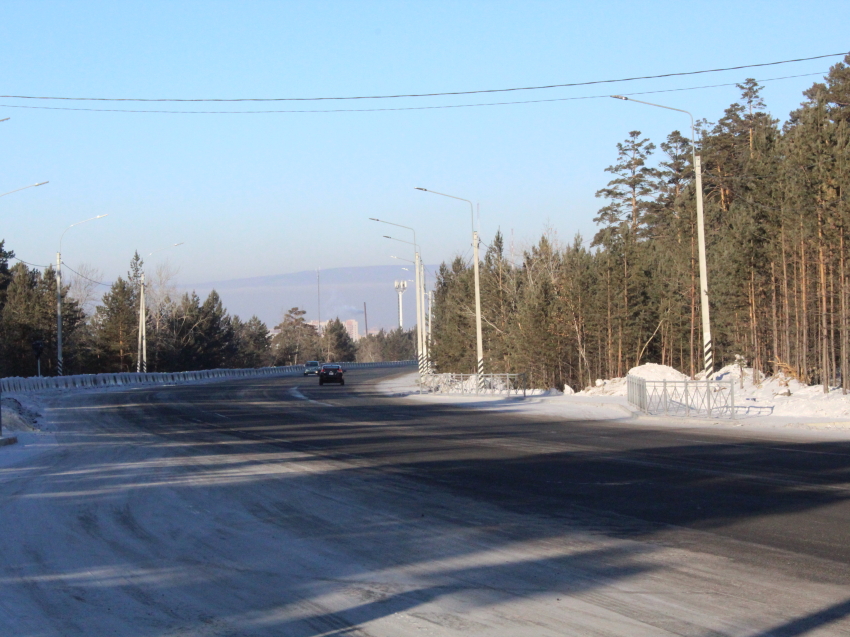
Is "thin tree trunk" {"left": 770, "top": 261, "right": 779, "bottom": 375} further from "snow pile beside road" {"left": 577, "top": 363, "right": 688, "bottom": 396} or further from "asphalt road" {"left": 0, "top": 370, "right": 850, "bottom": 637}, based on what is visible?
"asphalt road" {"left": 0, "top": 370, "right": 850, "bottom": 637}

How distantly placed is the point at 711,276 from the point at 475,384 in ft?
58.1

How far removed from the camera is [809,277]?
4175cm

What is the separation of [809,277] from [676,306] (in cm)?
1588

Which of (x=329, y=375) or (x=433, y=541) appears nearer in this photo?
(x=433, y=541)

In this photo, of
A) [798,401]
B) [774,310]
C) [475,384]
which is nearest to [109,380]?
[475,384]

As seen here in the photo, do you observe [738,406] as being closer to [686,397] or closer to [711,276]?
[686,397]

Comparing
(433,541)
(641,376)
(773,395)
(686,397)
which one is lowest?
(773,395)

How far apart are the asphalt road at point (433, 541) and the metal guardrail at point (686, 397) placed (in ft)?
23.0

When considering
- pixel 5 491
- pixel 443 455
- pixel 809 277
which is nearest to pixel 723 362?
pixel 809 277

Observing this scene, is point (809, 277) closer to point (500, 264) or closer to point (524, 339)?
point (524, 339)

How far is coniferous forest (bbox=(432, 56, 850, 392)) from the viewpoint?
37812 millimetres

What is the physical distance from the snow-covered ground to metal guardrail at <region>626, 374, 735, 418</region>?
0.48 m

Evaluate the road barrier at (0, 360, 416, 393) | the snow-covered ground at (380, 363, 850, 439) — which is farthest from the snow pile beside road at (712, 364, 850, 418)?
the road barrier at (0, 360, 416, 393)

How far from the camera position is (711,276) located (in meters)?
53.1
